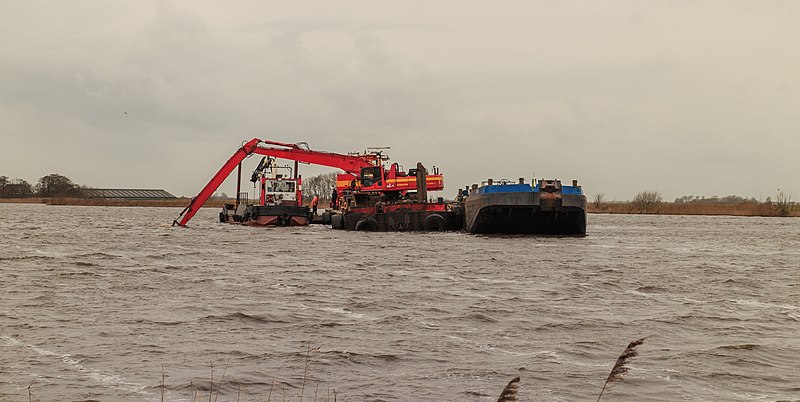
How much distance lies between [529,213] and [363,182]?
1485 centimetres

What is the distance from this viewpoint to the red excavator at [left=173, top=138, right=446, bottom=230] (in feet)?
160

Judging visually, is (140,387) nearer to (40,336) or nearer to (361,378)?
(361,378)

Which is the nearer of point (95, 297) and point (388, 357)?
point (388, 357)

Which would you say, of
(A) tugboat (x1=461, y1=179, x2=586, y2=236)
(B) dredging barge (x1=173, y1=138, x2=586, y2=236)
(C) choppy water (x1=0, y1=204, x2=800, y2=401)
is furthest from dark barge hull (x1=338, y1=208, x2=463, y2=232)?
(C) choppy water (x1=0, y1=204, x2=800, y2=401)

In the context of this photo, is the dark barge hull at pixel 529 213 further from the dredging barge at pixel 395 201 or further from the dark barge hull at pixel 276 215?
the dark barge hull at pixel 276 215

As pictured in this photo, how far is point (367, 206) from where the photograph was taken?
51531 millimetres

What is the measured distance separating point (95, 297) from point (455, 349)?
830cm

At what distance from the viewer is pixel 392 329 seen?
40.5ft

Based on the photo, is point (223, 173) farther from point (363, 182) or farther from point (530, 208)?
point (530, 208)

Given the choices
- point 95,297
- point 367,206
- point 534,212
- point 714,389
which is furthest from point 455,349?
point 367,206

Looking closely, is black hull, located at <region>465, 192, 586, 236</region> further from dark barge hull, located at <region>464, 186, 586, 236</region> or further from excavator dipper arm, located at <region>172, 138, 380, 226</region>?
excavator dipper arm, located at <region>172, 138, 380, 226</region>

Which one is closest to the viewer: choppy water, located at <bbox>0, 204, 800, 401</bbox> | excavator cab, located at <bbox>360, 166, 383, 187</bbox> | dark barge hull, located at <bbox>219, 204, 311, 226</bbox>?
choppy water, located at <bbox>0, 204, 800, 401</bbox>

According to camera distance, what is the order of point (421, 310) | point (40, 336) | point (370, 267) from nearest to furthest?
point (40, 336) < point (421, 310) < point (370, 267)

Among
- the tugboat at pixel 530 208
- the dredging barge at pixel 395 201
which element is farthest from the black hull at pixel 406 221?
the tugboat at pixel 530 208
